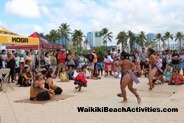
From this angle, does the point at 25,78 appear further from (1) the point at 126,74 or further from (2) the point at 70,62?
(1) the point at 126,74

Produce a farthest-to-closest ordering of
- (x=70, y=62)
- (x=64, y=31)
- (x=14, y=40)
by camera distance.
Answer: (x=64, y=31), (x=70, y=62), (x=14, y=40)

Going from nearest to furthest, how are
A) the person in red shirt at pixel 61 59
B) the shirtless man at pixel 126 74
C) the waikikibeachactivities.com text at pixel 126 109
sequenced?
the waikikibeachactivities.com text at pixel 126 109
the shirtless man at pixel 126 74
the person in red shirt at pixel 61 59

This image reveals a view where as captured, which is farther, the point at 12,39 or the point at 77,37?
the point at 77,37


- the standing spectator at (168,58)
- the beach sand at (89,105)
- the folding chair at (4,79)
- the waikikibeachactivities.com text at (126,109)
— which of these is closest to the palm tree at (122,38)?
the standing spectator at (168,58)

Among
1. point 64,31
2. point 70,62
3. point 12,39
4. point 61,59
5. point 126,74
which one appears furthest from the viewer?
point 64,31

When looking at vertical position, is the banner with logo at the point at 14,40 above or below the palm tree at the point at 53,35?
below

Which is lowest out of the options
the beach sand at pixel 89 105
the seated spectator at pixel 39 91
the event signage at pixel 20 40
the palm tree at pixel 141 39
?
the beach sand at pixel 89 105

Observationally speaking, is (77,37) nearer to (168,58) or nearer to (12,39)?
(168,58)

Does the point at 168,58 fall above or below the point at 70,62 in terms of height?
above

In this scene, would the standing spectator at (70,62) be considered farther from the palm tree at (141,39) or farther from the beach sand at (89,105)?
the palm tree at (141,39)

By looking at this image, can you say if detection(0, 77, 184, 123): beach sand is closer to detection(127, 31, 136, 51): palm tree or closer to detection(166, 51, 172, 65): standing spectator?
detection(166, 51, 172, 65): standing spectator

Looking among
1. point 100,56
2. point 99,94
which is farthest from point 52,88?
point 100,56

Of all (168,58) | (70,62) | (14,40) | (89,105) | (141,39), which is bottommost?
(89,105)

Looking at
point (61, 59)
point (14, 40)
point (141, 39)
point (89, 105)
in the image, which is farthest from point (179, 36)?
point (89, 105)
